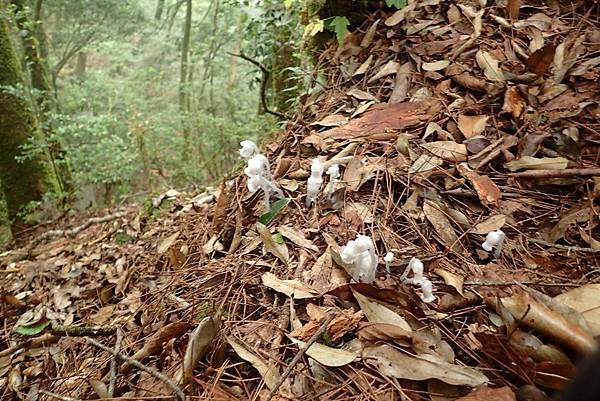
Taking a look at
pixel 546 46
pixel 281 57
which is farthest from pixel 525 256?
pixel 281 57

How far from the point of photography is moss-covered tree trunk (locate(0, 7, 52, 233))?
16.2 feet

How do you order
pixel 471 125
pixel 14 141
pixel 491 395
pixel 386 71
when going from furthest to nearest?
pixel 14 141, pixel 386 71, pixel 471 125, pixel 491 395

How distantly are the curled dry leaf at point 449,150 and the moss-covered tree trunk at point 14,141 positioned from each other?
4.74 metres

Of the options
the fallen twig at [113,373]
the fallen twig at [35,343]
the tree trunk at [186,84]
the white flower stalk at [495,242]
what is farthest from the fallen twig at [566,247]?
the tree trunk at [186,84]

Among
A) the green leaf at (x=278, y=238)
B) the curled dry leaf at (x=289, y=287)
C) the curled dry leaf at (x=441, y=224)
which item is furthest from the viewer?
the green leaf at (x=278, y=238)

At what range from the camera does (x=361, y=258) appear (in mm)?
1323

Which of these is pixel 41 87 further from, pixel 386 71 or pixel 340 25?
pixel 386 71

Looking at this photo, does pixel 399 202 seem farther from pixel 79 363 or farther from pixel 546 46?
pixel 79 363

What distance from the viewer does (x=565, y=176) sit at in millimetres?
1622

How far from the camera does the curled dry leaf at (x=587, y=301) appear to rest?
3.68 feet

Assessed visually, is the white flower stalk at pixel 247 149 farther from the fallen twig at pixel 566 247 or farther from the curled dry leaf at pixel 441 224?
the fallen twig at pixel 566 247

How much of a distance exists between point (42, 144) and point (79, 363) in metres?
4.25

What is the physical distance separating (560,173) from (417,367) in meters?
0.99

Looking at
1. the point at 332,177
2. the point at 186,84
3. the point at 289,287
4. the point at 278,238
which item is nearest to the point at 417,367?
the point at 289,287
